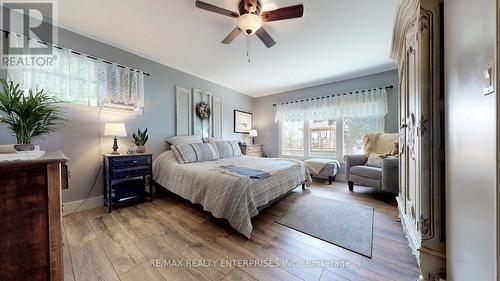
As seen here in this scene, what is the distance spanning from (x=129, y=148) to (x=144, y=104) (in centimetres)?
80

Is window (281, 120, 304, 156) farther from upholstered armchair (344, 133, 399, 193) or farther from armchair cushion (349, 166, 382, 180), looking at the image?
armchair cushion (349, 166, 382, 180)

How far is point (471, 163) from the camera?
2.43 feet

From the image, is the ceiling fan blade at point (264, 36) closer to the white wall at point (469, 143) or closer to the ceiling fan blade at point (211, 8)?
the ceiling fan blade at point (211, 8)

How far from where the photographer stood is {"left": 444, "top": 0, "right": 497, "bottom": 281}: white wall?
620 mm

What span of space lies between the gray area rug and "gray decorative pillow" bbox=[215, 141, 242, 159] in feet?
5.50

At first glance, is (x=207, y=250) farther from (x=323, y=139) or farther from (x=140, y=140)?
(x=323, y=139)

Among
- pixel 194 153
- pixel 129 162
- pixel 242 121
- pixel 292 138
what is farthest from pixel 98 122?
pixel 292 138

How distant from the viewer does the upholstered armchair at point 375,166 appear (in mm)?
2617

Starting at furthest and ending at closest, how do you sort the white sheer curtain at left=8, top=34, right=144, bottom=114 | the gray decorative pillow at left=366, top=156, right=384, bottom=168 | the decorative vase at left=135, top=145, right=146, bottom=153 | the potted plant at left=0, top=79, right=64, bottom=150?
the gray decorative pillow at left=366, top=156, right=384, bottom=168 → the decorative vase at left=135, top=145, right=146, bottom=153 → the white sheer curtain at left=8, top=34, right=144, bottom=114 → the potted plant at left=0, top=79, right=64, bottom=150

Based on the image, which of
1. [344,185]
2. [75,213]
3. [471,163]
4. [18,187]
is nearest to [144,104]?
[75,213]

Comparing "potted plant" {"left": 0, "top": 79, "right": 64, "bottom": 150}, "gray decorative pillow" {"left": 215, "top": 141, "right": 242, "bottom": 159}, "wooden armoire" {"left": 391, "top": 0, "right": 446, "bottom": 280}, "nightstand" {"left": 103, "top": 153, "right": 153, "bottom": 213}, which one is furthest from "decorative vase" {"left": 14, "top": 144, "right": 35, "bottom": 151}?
"gray decorative pillow" {"left": 215, "top": 141, "right": 242, "bottom": 159}

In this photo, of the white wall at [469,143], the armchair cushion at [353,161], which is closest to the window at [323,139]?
the armchair cushion at [353,161]

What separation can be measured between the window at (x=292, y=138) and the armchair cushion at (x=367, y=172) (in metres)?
1.93

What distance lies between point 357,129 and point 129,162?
4.60 m
